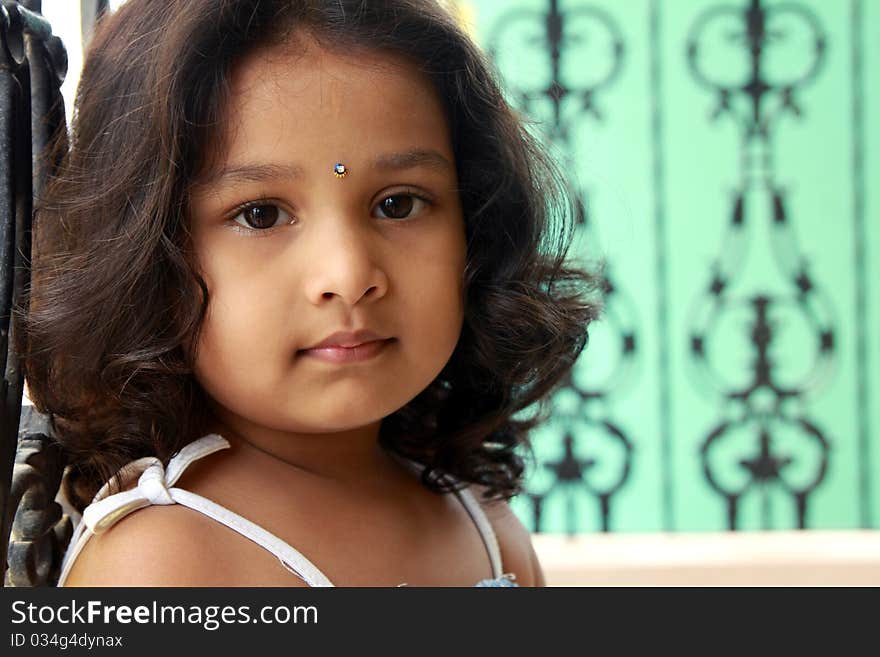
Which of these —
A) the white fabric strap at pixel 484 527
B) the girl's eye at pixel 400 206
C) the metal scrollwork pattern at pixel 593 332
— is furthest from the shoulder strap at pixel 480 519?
the metal scrollwork pattern at pixel 593 332

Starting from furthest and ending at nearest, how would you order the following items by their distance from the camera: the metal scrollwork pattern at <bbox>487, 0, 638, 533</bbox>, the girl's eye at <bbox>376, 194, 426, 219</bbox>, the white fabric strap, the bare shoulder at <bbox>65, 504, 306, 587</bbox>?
the metal scrollwork pattern at <bbox>487, 0, 638, 533</bbox> → the white fabric strap → the girl's eye at <bbox>376, 194, 426, 219</bbox> → the bare shoulder at <bbox>65, 504, 306, 587</bbox>

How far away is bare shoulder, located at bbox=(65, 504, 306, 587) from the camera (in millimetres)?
872

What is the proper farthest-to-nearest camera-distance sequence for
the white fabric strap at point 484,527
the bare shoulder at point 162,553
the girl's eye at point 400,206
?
1. the white fabric strap at point 484,527
2. the girl's eye at point 400,206
3. the bare shoulder at point 162,553

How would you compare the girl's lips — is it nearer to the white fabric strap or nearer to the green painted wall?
the white fabric strap

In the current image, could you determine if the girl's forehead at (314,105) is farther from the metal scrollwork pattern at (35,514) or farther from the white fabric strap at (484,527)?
the white fabric strap at (484,527)

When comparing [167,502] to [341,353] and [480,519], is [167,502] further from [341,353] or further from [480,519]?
[480,519]

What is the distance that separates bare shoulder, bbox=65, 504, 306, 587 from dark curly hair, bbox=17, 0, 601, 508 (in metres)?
0.10

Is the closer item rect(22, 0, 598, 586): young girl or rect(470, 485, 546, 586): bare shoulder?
rect(22, 0, 598, 586): young girl

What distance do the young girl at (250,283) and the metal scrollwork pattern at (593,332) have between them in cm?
96

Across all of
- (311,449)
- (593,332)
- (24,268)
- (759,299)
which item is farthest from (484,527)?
(759,299)

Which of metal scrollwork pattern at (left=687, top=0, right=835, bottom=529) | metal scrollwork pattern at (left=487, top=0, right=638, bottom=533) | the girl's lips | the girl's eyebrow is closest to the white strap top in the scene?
the girl's lips

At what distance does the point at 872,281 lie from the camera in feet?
7.08

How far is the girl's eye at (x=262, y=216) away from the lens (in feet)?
3.09
